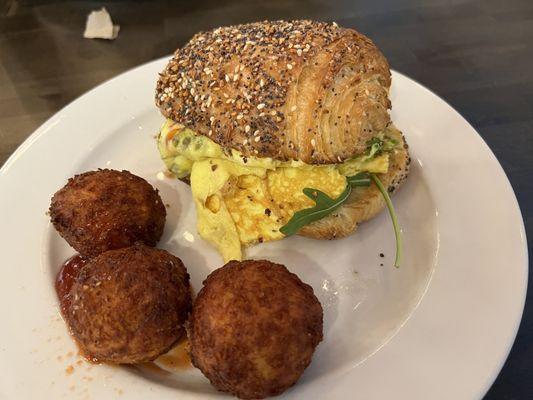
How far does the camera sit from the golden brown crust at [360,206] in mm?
2367

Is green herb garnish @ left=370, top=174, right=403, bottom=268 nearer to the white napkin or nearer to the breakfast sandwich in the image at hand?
the breakfast sandwich

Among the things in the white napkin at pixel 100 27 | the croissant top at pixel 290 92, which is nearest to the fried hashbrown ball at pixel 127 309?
the croissant top at pixel 290 92

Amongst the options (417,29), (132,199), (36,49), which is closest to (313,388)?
(132,199)

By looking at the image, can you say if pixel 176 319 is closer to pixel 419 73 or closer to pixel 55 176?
pixel 55 176

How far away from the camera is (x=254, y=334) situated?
168cm

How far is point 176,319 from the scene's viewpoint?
6.23ft

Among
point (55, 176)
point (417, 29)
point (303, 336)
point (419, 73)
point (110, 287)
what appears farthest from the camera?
point (417, 29)

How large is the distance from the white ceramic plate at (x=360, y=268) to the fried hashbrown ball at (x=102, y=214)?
245 mm

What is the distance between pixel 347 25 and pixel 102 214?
9.61 feet

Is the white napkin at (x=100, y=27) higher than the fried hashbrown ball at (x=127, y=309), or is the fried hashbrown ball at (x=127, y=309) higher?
the fried hashbrown ball at (x=127, y=309)

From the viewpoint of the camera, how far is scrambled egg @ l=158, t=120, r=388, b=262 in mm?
2350

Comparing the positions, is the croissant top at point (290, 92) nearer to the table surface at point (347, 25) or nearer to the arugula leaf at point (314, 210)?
the arugula leaf at point (314, 210)

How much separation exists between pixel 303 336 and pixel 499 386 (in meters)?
0.95

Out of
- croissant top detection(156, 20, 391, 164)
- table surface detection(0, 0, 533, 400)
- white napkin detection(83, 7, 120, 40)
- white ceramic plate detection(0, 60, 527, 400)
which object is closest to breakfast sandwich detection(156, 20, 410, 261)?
croissant top detection(156, 20, 391, 164)
